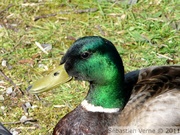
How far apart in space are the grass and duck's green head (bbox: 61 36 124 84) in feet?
3.37

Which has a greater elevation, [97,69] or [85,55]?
[85,55]

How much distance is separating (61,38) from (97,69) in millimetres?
1937

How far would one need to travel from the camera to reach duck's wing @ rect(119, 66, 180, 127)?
3.47 m

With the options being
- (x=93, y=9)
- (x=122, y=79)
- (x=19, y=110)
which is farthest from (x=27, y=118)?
(x=93, y=9)

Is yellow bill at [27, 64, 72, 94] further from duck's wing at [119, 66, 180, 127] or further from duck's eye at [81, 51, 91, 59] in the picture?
duck's wing at [119, 66, 180, 127]

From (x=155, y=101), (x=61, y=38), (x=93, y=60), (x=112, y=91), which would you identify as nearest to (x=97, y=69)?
(x=93, y=60)

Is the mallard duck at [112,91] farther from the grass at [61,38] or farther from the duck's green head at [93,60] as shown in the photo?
the grass at [61,38]

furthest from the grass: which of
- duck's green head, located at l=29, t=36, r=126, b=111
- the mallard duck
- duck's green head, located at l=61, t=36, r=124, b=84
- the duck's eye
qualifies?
the duck's eye

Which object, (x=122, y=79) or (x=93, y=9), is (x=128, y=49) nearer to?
(x=93, y=9)

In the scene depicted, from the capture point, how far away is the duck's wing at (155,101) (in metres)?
3.47

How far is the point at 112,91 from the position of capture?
12.0ft

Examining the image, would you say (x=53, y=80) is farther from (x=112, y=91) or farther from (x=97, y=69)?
(x=112, y=91)

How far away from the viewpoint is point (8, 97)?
186 inches

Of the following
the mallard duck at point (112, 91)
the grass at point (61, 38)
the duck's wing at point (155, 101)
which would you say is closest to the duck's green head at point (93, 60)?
the mallard duck at point (112, 91)
